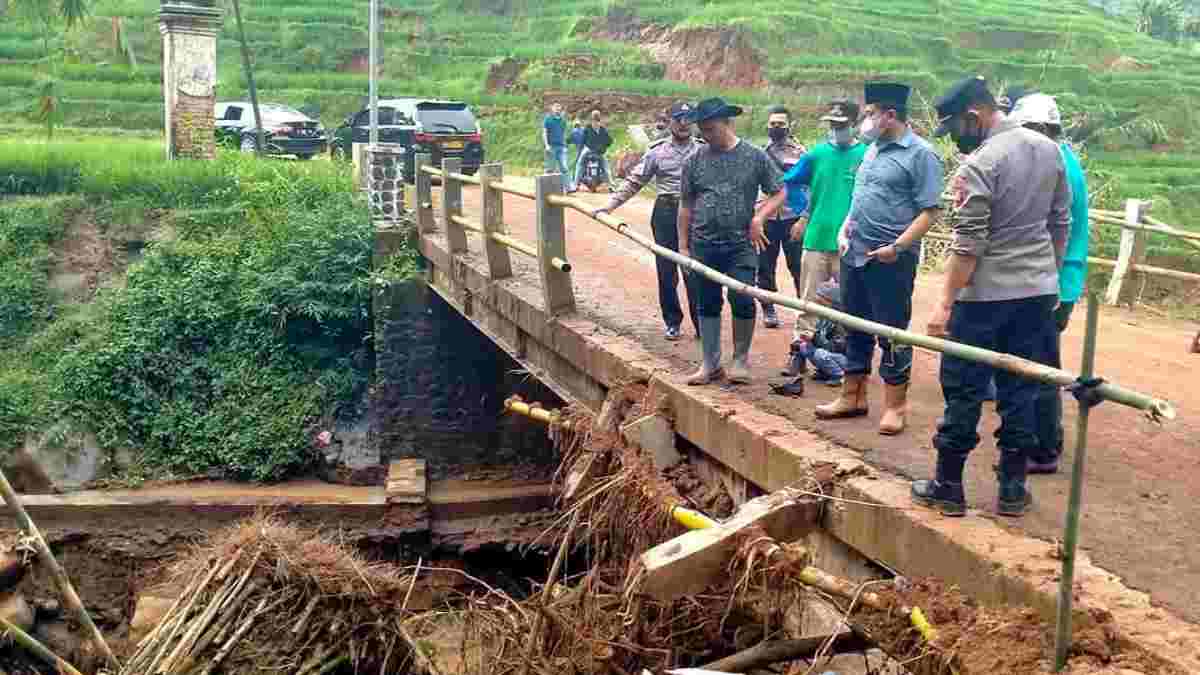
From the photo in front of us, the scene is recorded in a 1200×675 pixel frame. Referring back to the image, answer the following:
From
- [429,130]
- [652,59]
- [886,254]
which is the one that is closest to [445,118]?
[429,130]

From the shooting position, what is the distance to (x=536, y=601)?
4738 millimetres

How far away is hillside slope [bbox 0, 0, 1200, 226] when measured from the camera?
28.1 metres

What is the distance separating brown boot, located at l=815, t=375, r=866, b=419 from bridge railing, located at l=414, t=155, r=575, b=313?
2.35 meters

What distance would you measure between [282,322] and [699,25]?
22.8 metres

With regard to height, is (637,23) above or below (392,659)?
above

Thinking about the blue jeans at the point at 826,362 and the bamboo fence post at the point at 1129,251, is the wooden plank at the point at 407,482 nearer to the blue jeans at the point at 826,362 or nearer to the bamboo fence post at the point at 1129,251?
the blue jeans at the point at 826,362

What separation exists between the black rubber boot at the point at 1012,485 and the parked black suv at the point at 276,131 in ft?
65.1

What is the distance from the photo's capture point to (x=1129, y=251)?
11.1 metres

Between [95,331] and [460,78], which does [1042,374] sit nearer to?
[95,331]

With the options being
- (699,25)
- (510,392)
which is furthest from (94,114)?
(510,392)

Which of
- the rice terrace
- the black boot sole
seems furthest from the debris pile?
the black boot sole

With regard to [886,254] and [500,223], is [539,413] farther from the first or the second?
[886,254]

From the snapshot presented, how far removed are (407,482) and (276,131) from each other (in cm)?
1449

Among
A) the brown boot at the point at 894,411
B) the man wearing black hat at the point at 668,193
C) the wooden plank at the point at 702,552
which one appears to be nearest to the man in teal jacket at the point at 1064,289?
the brown boot at the point at 894,411
